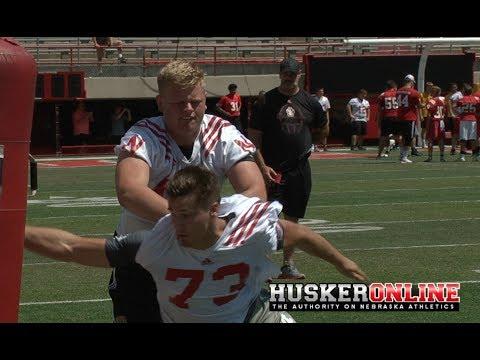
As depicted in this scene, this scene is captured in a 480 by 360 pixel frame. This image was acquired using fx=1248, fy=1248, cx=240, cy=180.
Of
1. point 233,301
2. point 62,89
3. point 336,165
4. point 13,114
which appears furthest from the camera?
point 62,89

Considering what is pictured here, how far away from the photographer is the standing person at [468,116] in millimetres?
25672

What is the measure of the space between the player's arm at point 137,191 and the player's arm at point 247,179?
0.40 metres

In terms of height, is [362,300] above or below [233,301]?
below

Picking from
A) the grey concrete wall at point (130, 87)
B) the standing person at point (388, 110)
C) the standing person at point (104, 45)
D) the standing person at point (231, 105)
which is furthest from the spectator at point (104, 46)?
the standing person at point (388, 110)

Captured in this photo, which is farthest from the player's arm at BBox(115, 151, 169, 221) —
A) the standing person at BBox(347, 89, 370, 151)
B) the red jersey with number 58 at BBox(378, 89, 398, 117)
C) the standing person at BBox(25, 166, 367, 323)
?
the standing person at BBox(347, 89, 370, 151)

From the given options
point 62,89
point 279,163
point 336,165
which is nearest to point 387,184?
point 336,165

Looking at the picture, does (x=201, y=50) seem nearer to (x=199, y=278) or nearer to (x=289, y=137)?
(x=289, y=137)

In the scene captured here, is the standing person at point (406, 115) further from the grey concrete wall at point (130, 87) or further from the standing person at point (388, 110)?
the grey concrete wall at point (130, 87)

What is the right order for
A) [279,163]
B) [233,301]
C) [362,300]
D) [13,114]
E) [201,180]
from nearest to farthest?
1. [201,180]
2. [233,301]
3. [13,114]
4. [362,300]
5. [279,163]

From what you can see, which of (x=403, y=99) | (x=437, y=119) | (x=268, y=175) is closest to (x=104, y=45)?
(x=437, y=119)

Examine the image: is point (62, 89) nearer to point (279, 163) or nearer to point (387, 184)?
point (387, 184)

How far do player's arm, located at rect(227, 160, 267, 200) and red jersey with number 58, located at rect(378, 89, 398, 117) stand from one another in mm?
20228

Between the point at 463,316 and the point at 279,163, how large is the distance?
2366 millimetres

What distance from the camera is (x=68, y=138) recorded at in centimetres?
3256
